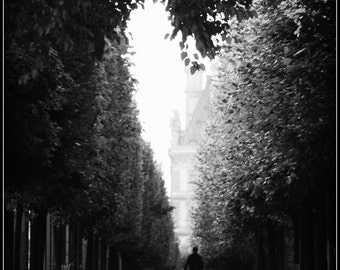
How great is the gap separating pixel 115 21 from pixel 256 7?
40.7ft

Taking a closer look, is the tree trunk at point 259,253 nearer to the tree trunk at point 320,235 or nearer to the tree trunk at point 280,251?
the tree trunk at point 280,251

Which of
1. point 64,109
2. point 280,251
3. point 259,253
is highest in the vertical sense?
point 64,109

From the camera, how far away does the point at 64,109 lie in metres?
31.4

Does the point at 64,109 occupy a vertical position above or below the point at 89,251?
above

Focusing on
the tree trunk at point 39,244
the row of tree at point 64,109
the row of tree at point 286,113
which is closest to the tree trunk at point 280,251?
the row of tree at point 64,109

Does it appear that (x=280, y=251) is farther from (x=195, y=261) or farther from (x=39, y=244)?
(x=39, y=244)

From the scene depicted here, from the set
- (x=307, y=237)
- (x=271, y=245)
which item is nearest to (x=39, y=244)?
(x=307, y=237)

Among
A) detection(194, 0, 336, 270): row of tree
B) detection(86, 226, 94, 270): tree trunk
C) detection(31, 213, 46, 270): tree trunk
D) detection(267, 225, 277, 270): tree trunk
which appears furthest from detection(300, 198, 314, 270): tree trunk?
detection(86, 226, 94, 270): tree trunk

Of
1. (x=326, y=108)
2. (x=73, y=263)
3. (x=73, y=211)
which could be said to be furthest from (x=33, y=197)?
(x=73, y=263)

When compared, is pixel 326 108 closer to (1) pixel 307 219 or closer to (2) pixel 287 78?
(2) pixel 287 78

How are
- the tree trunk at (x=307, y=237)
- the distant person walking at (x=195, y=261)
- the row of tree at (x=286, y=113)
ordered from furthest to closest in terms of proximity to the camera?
1. the distant person walking at (x=195, y=261)
2. the tree trunk at (x=307, y=237)
3. the row of tree at (x=286, y=113)

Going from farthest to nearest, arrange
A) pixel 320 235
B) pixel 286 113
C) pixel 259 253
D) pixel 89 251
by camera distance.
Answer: pixel 259 253
pixel 89 251
pixel 320 235
pixel 286 113

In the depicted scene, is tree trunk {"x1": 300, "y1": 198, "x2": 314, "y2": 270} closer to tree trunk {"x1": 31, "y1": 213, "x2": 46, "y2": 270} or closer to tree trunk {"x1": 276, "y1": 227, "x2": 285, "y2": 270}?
tree trunk {"x1": 31, "y1": 213, "x2": 46, "y2": 270}

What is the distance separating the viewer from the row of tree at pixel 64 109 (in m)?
19.1
